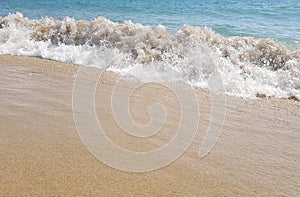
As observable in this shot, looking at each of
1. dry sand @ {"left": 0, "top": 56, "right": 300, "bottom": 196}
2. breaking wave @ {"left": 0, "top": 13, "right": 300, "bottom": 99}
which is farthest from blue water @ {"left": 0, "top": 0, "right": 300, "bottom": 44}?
dry sand @ {"left": 0, "top": 56, "right": 300, "bottom": 196}

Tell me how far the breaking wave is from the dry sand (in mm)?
877

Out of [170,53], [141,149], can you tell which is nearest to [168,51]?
[170,53]

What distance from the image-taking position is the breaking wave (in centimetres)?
579

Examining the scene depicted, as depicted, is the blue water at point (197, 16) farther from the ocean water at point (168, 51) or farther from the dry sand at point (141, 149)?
the dry sand at point (141, 149)

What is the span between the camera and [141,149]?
10.9ft

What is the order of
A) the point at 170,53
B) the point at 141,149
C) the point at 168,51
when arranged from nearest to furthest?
1. the point at 141,149
2. the point at 170,53
3. the point at 168,51

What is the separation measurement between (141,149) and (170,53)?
3.81m

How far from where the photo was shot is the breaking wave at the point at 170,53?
579 cm

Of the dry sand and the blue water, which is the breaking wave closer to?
the dry sand

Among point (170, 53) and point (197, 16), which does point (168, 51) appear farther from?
point (197, 16)

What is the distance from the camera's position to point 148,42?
7.32m

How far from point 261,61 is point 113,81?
2867mm

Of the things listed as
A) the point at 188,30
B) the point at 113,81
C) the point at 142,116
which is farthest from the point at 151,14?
the point at 142,116

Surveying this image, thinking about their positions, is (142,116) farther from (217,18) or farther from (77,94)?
(217,18)
